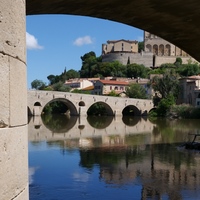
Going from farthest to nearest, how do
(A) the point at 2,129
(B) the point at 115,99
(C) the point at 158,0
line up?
1. (B) the point at 115,99
2. (C) the point at 158,0
3. (A) the point at 2,129

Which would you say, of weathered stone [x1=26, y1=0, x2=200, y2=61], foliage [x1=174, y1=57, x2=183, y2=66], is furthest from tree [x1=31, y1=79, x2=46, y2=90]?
weathered stone [x1=26, y1=0, x2=200, y2=61]

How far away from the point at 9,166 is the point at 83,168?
11.8 meters

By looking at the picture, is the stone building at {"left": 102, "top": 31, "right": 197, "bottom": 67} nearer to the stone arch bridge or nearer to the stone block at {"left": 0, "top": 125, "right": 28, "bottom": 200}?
the stone arch bridge

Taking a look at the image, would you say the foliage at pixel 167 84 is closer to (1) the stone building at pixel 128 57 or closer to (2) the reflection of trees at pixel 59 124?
(2) the reflection of trees at pixel 59 124

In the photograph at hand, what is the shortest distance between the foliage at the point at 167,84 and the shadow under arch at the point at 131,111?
16.3 feet

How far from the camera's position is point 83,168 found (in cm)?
1341

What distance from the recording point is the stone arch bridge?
49.1 meters

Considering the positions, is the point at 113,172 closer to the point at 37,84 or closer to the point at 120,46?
the point at 37,84

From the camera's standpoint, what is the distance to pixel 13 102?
6.02ft

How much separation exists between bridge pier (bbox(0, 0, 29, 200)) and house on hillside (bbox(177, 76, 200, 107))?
177 feet

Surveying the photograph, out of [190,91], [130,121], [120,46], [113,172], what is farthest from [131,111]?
[113,172]

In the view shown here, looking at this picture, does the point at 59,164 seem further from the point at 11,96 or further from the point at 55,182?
the point at 11,96

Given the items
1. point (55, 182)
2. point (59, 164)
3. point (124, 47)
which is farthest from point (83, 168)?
point (124, 47)

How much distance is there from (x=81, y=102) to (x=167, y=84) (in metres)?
11.3
